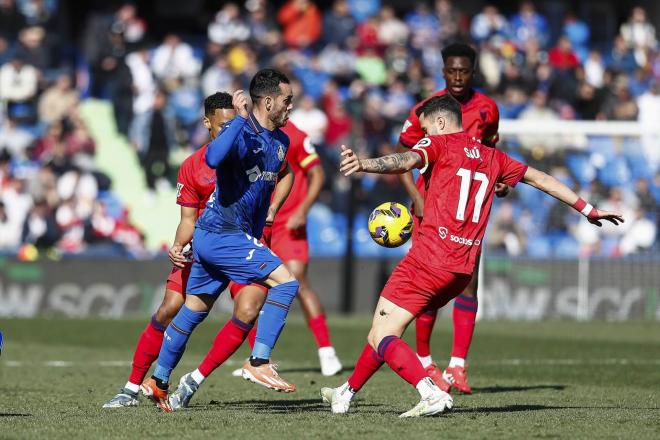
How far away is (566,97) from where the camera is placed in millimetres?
24391

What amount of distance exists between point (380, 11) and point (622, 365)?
14760 millimetres

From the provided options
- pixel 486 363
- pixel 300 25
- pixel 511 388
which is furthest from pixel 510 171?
pixel 300 25

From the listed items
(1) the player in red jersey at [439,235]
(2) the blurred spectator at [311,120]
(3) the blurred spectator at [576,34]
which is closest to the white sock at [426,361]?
(1) the player in red jersey at [439,235]

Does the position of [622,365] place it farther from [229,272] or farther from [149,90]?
[149,90]

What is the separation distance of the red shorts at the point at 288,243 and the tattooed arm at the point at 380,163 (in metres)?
4.53

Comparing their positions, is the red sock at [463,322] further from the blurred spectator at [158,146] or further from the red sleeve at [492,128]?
the blurred spectator at [158,146]

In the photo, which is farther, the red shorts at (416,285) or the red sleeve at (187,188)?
the red sleeve at (187,188)

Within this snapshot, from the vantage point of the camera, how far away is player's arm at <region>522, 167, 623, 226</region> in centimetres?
830

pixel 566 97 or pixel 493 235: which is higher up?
pixel 566 97

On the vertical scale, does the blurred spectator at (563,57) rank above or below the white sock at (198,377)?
above

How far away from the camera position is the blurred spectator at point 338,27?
24938mm

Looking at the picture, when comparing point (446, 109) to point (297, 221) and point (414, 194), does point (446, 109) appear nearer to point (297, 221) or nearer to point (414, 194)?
point (414, 194)

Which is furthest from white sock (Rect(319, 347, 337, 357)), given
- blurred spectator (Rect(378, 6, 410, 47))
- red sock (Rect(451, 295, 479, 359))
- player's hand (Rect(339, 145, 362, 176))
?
blurred spectator (Rect(378, 6, 410, 47))

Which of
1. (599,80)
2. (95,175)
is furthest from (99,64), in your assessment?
(599,80)
